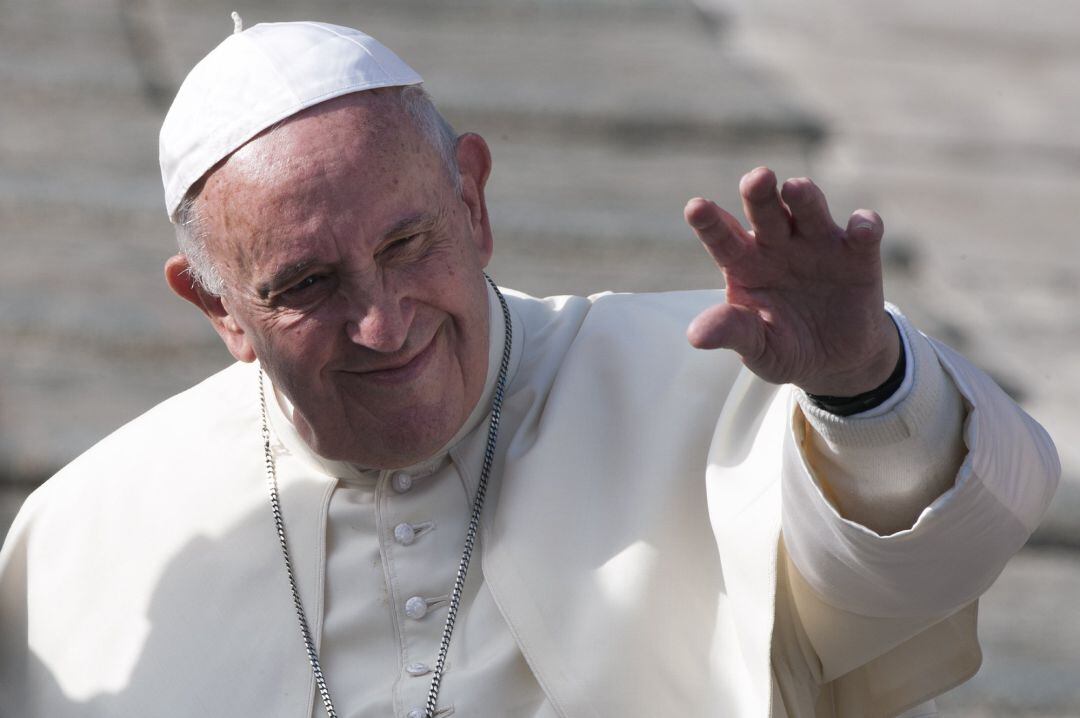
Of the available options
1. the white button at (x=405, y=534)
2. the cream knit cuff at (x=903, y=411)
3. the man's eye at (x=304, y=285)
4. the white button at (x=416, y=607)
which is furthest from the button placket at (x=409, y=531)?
the cream knit cuff at (x=903, y=411)

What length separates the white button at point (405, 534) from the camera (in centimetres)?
252

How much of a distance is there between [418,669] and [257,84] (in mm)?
976

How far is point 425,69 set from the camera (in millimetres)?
6234

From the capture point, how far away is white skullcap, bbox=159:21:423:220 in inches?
91.6

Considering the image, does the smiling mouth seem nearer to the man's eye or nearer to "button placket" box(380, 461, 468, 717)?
the man's eye

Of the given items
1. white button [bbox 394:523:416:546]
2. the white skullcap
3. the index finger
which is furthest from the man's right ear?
the index finger

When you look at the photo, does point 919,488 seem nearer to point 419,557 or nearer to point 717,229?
point 717,229

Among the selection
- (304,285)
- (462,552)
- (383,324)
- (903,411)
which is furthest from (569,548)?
(903,411)

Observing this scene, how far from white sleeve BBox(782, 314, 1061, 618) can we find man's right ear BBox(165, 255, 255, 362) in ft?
3.32

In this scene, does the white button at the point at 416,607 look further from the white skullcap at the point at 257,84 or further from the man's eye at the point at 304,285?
the white skullcap at the point at 257,84

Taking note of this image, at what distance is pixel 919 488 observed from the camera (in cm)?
192

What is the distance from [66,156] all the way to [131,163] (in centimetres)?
29

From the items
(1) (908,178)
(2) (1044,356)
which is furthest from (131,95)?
(2) (1044,356)

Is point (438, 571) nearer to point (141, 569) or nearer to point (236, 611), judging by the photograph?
point (236, 611)
